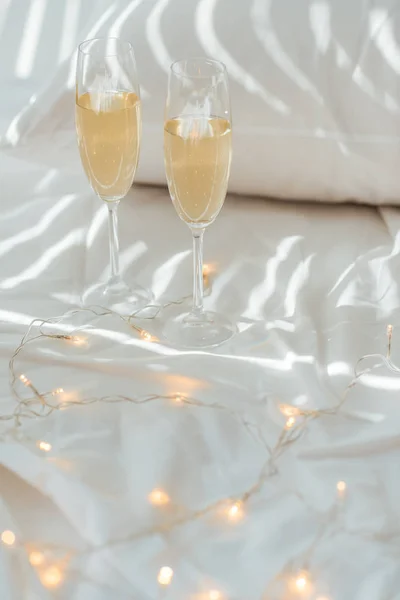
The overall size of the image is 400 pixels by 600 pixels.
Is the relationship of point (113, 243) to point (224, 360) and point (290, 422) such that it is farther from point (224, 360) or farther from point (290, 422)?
point (290, 422)

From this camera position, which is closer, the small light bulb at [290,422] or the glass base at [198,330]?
the small light bulb at [290,422]

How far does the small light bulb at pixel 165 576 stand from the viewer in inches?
22.4

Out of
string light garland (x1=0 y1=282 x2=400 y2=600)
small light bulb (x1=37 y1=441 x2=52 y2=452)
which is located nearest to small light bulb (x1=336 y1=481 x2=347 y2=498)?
string light garland (x1=0 y1=282 x2=400 y2=600)

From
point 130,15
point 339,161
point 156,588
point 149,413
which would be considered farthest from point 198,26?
point 156,588

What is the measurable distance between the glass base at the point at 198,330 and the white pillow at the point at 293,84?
25 centimetres

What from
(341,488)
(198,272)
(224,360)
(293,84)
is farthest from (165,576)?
(293,84)

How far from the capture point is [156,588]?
0.56 metres

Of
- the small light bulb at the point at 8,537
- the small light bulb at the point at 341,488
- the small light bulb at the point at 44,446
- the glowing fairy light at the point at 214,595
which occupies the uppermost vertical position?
the small light bulb at the point at 341,488

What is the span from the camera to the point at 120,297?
89 cm

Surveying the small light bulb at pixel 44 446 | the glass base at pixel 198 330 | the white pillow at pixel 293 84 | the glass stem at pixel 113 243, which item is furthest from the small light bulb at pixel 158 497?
the white pillow at pixel 293 84

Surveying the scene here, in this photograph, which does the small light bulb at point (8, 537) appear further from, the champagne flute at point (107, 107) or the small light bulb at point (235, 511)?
the champagne flute at point (107, 107)

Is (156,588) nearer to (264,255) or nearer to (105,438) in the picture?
(105,438)

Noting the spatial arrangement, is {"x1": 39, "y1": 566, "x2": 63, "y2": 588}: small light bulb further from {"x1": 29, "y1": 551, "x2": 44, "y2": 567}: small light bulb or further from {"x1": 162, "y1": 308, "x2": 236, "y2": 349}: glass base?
{"x1": 162, "y1": 308, "x2": 236, "y2": 349}: glass base

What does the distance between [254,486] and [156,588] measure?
117 mm
